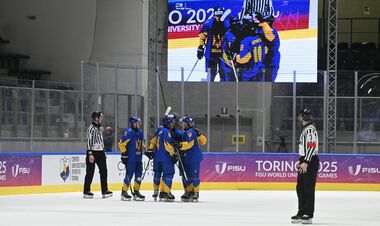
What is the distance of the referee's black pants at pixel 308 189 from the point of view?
37.3ft

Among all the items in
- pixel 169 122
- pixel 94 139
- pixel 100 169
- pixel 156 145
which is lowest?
pixel 100 169

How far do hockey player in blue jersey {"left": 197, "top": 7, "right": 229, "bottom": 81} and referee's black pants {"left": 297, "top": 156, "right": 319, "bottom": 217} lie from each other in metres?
15.6

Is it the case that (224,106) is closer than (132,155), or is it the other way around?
(132,155)

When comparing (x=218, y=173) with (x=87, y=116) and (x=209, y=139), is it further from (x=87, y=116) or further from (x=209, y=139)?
(x=87, y=116)

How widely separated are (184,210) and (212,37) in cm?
1419

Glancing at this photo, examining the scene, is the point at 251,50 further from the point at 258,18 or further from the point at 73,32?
the point at 73,32

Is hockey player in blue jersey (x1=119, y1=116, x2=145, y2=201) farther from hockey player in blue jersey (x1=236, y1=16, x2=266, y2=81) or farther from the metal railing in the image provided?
hockey player in blue jersey (x1=236, y1=16, x2=266, y2=81)

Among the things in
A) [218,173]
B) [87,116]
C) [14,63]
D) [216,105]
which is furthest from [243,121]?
[14,63]

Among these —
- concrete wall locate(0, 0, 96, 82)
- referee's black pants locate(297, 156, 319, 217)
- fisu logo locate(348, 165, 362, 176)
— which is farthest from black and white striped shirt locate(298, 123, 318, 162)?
concrete wall locate(0, 0, 96, 82)

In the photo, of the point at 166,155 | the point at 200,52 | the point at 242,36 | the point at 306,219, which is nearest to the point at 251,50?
the point at 242,36

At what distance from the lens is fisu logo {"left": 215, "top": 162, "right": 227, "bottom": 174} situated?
20844 mm

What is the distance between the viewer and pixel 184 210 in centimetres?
1359

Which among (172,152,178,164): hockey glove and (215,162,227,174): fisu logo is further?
(215,162,227,174): fisu logo

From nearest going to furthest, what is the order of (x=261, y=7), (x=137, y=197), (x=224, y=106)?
(x=137, y=197), (x=224, y=106), (x=261, y=7)
